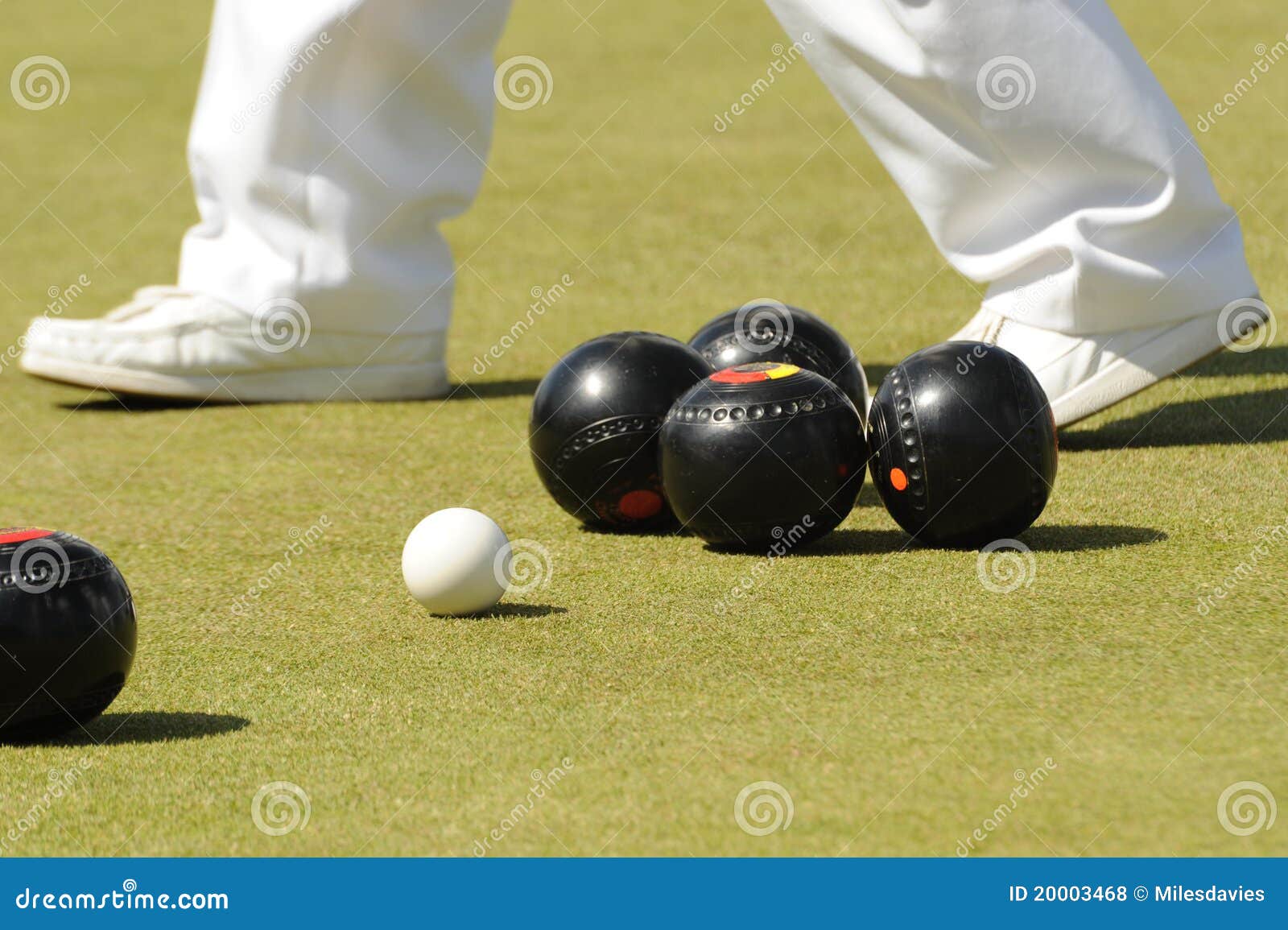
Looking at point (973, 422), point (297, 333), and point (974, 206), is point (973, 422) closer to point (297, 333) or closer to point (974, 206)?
point (974, 206)

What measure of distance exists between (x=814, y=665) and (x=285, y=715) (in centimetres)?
101

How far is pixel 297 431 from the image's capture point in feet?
19.7
